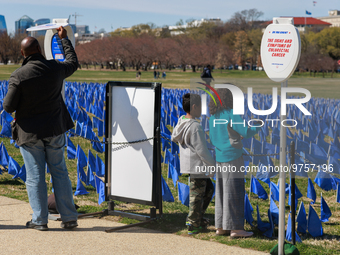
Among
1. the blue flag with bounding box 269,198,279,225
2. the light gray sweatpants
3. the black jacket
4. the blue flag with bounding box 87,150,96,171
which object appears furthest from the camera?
the blue flag with bounding box 87,150,96,171

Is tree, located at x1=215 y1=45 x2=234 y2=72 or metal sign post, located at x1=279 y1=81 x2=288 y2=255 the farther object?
tree, located at x1=215 y1=45 x2=234 y2=72

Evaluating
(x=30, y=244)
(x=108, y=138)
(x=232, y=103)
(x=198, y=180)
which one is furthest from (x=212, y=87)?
(x=30, y=244)

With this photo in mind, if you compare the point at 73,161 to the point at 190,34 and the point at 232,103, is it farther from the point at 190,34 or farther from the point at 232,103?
the point at 190,34

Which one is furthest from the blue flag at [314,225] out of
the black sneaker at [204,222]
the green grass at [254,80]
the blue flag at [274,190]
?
the green grass at [254,80]

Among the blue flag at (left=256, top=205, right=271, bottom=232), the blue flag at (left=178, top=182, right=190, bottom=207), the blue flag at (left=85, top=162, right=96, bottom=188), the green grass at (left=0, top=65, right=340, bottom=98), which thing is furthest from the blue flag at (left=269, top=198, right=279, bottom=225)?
the blue flag at (left=85, top=162, right=96, bottom=188)

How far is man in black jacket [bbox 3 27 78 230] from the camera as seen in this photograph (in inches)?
158

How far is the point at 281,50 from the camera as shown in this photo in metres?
3.36

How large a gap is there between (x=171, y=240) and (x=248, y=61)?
95708 millimetres

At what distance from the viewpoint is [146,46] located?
99375 millimetres

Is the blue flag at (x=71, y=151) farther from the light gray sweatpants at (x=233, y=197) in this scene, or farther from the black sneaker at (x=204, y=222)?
the light gray sweatpants at (x=233, y=197)

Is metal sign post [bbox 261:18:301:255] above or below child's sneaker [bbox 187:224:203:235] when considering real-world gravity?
above

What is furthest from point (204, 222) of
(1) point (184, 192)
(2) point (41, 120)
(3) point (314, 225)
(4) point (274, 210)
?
(2) point (41, 120)

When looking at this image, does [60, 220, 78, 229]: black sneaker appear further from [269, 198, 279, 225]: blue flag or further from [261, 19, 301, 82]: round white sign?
[261, 19, 301, 82]: round white sign

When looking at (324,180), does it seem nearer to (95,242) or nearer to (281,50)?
(281,50)
